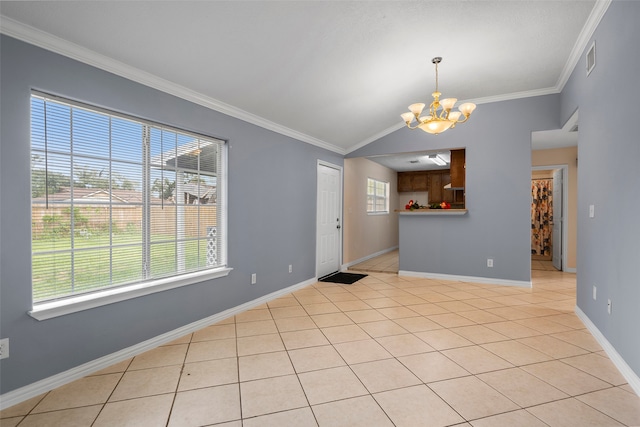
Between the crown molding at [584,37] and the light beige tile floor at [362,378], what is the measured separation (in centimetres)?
282

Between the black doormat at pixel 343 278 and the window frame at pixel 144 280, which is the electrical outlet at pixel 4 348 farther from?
the black doormat at pixel 343 278

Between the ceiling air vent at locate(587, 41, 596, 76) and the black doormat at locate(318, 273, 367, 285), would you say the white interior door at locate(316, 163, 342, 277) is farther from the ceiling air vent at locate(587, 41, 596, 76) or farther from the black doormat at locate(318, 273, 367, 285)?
the ceiling air vent at locate(587, 41, 596, 76)

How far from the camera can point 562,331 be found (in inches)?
119

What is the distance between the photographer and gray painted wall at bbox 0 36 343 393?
193 cm

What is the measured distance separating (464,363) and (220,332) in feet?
7.23

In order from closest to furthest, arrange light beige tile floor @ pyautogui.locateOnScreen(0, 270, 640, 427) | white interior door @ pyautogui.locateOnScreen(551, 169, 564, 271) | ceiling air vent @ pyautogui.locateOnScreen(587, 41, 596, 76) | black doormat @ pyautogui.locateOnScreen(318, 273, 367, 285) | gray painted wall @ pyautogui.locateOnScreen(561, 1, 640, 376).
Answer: light beige tile floor @ pyautogui.locateOnScreen(0, 270, 640, 427), gray painted wall @ pyautogui.locateOnScreen(561, 1, 640, 376), ceiling air vent @ pyautogui.locateOnScreen(587, 41, 596, 76), black doormat @ pyautogui.locateOnScreen(318, 273, 367, 285), white interior door @ pyautogui.locateOnScreen(551, 169, 564, 271)

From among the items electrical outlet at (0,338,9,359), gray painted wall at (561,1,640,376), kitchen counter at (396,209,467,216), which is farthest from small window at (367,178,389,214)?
electrical outlet at (0,338,9,359)

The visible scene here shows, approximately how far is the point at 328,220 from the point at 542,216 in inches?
206

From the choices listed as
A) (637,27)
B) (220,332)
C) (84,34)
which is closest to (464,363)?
(220,332)

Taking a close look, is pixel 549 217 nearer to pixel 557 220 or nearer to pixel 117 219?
pixel 557 220

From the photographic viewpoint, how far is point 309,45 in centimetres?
280

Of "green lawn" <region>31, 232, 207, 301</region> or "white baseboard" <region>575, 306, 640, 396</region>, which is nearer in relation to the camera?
"white baseboard" <region>575, 306, 640, 396</region>

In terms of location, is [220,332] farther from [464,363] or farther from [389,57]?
[389,57]

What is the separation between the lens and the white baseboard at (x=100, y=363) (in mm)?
1939
